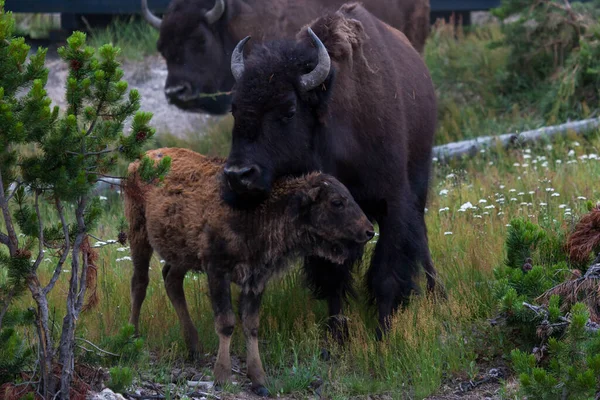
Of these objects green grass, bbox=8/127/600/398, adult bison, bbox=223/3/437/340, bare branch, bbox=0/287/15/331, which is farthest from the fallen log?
bare branch, bbox=0/287/15/331

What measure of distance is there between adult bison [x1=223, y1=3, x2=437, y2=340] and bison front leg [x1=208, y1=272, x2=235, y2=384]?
52 cm

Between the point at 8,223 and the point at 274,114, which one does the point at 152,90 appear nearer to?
the point at 274,114

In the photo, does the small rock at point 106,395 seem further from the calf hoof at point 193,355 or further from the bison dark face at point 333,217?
the bison dark face at point 333,217

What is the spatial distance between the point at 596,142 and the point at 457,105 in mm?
3255

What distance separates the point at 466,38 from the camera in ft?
50.1

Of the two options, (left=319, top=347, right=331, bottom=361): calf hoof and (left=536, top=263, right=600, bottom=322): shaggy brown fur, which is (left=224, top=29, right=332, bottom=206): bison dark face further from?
(left=536, top=263, right=600, bottom=322): shaggy brown fur

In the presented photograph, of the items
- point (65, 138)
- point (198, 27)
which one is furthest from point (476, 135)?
point (65, 138)

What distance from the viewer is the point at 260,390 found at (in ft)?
18.1

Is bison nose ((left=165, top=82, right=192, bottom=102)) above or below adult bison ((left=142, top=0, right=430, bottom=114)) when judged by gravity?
below

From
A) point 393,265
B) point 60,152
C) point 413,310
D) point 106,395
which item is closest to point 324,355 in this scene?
point 413,310

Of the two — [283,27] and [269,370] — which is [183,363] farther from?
[283,27]

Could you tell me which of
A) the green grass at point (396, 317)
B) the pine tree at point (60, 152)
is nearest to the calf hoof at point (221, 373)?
the green grass at point (396, 317)

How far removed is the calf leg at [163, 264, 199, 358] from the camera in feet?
20.2

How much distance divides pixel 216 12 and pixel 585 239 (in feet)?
21.7
